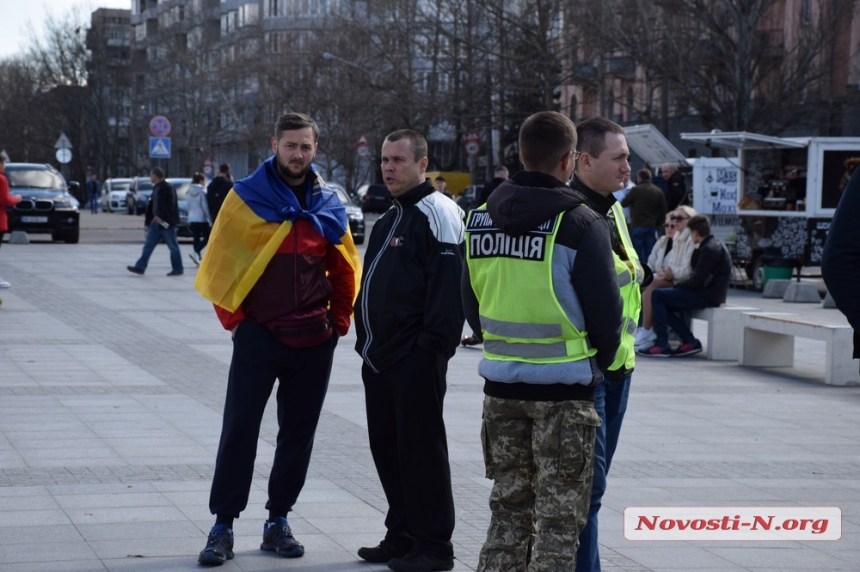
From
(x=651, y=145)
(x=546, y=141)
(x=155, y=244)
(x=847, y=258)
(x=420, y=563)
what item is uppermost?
(x=651, y=145)

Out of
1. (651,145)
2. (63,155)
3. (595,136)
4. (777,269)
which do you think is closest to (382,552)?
(595,136)

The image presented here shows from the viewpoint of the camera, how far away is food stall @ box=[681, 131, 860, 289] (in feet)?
69.5

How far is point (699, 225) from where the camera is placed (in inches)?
522

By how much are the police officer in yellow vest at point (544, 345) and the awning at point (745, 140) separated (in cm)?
1796

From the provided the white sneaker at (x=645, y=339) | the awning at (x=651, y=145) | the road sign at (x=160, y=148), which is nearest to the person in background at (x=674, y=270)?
the white sneaker at (x=645, y=339)

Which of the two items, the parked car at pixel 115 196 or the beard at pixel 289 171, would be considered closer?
the beard at pixel 289 171

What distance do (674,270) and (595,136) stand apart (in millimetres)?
8943

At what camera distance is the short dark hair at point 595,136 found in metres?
4.90

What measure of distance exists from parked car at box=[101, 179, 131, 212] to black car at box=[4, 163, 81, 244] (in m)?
33.5

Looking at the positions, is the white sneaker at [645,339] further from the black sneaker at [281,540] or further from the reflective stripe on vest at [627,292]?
the reflective stripe on vest at [627,292]

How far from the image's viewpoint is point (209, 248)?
5883 millimetres

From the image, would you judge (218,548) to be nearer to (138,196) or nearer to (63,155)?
(63,155)

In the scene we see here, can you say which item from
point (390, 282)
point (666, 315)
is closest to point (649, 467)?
point (390, 282)

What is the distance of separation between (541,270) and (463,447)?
3.90 meters
